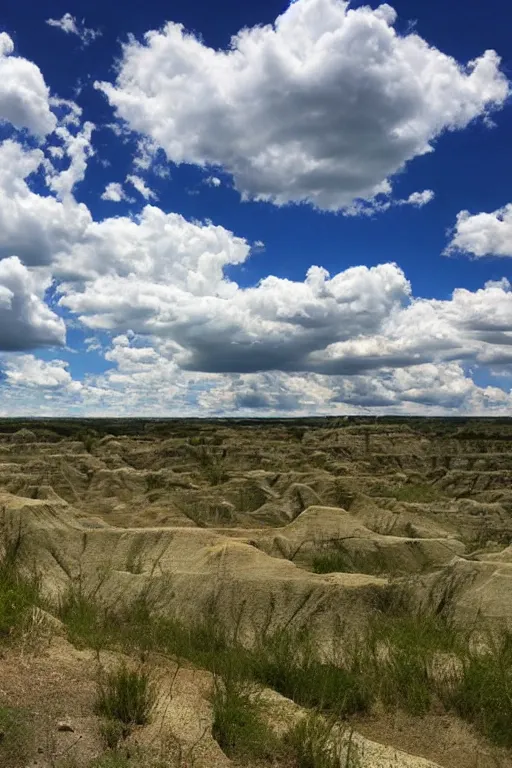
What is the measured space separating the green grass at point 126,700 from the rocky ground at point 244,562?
152 mm

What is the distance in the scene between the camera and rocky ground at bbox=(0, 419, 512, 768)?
6.85m

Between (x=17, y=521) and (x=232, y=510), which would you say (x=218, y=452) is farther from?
(x=17, y=521)

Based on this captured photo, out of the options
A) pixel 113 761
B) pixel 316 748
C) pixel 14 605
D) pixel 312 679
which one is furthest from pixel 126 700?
pixel 312 679

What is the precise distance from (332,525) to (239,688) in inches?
590

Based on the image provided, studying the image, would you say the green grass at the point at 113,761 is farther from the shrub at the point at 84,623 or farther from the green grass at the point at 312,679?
the green grass at the point at 312,679

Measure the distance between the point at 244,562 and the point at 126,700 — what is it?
7.87m

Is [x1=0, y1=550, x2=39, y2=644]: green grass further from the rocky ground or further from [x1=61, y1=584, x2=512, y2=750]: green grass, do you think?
[x1=61, y1=584, x2=512, y2=750]: green grass

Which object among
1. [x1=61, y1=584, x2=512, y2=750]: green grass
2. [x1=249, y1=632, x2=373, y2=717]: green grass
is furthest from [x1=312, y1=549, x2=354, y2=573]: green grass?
[x1=249, y1=632, x2=373, y2=717]: green grass

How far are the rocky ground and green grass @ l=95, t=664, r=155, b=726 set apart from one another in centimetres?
15

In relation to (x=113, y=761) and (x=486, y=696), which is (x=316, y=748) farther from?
(x=486, y=696)

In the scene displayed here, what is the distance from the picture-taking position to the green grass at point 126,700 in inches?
252

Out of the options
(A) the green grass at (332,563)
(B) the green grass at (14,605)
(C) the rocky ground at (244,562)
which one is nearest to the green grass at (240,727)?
(C) the rocky ground at (244,562)

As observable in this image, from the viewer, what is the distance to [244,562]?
1424 cm

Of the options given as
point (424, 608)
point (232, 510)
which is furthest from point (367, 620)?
point (232, 510)
